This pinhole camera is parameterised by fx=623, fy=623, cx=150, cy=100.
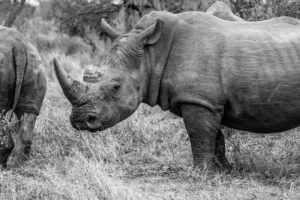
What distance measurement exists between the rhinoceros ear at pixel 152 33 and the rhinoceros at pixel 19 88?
1.46m

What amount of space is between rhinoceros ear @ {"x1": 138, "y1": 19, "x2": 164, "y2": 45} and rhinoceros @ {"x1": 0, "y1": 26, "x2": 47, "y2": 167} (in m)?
1.46

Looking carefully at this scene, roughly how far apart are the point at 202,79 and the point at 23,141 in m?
2.21

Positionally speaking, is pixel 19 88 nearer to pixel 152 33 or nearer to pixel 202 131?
pixel 152 33

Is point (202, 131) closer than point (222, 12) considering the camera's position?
Yes

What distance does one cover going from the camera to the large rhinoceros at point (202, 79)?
18.9 ft


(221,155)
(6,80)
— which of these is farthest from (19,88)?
(221,155)

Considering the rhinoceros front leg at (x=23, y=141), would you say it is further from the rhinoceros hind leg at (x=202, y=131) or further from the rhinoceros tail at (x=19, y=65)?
the rhinoceros hind leg at (x=202, y=131)

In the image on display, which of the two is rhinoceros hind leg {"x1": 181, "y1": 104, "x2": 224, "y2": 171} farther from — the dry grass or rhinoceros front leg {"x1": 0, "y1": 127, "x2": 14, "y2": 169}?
A: rhinoceros front leg {"x1": 0, "y1": 127, "x2": 14, "y2": 169}

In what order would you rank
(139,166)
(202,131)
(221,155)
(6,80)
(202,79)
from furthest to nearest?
(139,166), (6,80), (221,155), (202,131), (202,79)

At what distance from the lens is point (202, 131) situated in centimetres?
587

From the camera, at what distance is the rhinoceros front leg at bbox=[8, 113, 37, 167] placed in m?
6.71

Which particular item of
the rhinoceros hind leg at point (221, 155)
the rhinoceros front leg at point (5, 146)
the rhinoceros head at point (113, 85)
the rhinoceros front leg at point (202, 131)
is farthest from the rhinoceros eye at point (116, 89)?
the rhinoceros front leg at point (5, 146)

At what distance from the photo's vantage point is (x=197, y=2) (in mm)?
10781

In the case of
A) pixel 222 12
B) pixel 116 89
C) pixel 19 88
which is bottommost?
pixel 19 88
